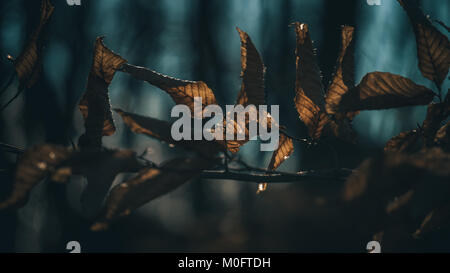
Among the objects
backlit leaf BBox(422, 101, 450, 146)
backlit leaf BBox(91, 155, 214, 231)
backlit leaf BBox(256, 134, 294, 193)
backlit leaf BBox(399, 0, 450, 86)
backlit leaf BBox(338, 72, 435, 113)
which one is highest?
backlit leaf BBox(399, 0, 450, 86)

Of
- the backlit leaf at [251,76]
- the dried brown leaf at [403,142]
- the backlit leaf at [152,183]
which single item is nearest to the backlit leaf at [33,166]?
the backlit leaf at [152,183]

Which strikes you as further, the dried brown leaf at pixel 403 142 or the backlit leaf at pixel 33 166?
the dried brown leaf at pixel 403 142

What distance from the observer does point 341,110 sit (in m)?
0.38

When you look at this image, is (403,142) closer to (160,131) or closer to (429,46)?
(429,46)

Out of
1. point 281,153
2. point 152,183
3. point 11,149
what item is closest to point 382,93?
point 281,153

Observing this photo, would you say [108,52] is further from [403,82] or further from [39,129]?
[39,129]

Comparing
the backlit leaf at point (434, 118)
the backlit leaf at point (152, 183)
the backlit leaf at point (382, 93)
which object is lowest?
the backlit leaf at point (152, 183)

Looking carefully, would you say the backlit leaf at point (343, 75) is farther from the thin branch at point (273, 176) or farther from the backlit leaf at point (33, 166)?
the backlit leaf at point (33, 166)

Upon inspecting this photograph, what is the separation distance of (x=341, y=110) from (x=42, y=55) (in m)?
0.39

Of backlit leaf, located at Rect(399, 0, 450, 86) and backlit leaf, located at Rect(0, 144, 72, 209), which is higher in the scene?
backlit leaf, located at Rect(399, 0, 450, 86)

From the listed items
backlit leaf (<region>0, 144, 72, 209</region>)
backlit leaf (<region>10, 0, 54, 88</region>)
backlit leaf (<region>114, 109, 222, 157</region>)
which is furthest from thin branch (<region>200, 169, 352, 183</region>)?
backlit leaf (<region>10, 0, 54, 88</region>)

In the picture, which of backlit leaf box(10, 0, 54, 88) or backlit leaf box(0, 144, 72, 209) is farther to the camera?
backlit leaf box(10, 0, 54, 88)

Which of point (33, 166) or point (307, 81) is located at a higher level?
point (307, 81)

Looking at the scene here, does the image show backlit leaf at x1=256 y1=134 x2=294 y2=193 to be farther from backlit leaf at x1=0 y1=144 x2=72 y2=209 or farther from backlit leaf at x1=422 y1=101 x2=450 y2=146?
backlit leaf at x1=0 y1=144 x2=72 y2=209
